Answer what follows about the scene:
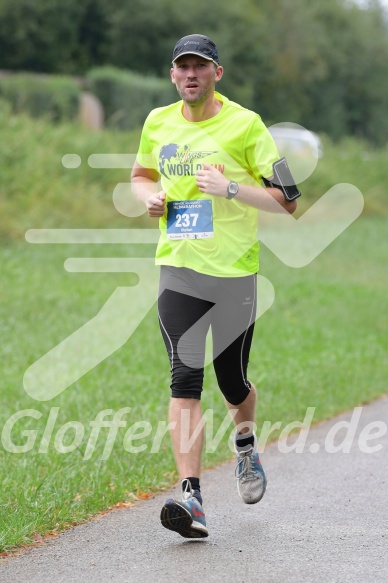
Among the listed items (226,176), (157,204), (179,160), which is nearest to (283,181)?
(226,176)

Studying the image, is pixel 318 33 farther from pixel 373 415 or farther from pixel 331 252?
pixel 373 415

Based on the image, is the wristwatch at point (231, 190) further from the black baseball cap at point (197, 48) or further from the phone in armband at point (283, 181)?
the black baseball cap at point (197, 48)

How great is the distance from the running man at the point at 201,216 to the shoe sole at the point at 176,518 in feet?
0.73

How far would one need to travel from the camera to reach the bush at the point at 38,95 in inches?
1323

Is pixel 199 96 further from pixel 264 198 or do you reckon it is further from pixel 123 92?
pixel 123 92

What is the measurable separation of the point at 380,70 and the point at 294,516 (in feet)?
237

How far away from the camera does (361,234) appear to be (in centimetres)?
2647

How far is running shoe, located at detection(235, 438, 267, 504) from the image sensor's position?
597 cm

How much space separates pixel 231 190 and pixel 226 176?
0.72ft

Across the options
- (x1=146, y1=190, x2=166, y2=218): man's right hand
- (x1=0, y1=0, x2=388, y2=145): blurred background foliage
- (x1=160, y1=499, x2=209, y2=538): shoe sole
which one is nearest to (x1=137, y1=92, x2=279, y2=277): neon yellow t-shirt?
(x1=146, y1=190, x2=166, y2=218): man's right hand

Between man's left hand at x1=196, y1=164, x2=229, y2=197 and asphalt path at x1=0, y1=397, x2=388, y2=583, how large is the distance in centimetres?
160

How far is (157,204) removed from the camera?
550 centimetres

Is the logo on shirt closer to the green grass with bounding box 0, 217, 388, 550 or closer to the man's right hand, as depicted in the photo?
the man's right hand

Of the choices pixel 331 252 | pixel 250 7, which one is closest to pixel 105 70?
pixel 250 7
